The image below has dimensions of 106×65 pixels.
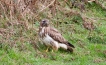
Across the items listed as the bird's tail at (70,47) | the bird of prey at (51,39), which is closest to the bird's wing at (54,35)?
the bird of prey at (51,39)

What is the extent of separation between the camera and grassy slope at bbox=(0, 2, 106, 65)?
31.9ft

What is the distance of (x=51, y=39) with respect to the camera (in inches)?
424

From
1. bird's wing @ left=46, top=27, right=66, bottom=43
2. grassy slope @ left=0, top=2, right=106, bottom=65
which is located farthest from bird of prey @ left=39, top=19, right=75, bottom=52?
grassy slope @ left=0, top=2, right=106, bottom=65

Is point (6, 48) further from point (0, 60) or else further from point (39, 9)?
point (39, 9)

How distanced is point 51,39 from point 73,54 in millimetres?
722

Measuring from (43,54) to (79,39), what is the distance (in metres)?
1.82

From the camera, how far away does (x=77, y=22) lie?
1330 cm

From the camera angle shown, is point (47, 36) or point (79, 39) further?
point (79, 39)

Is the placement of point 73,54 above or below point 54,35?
below

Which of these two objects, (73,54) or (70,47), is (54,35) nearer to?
(70,47)

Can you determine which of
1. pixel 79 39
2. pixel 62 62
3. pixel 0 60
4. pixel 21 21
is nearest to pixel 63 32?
pixel 79 39

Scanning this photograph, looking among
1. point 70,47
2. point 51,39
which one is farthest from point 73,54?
point 51,39

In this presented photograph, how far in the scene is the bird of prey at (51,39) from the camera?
35.1 feet

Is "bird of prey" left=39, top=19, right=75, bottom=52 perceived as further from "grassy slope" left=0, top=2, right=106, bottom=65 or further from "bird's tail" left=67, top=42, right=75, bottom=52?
"grassy slope" left=0, top=2, right=106, bottom=65
